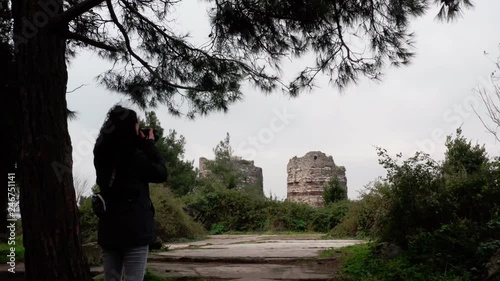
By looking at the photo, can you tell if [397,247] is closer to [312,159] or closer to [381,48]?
[381,48]

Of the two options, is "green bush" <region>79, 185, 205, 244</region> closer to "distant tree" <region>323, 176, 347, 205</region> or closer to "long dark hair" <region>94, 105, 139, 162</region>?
"distant tree" <region>323, 176, 347, 205</region>

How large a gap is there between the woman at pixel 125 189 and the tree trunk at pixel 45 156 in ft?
2.82

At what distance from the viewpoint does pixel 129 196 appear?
7.75ft

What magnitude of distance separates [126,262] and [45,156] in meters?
1.20

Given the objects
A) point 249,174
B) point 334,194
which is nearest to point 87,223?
point 334,194

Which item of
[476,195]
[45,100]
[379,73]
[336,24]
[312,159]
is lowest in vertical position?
[476,195]

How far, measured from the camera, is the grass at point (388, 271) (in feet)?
11.8

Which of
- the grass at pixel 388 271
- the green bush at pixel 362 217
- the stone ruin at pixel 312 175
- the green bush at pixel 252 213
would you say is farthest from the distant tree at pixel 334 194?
the grass at pixel 388 271

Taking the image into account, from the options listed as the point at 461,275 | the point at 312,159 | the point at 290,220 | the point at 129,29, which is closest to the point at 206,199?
the point at 290,220

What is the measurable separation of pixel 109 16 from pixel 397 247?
3.47m

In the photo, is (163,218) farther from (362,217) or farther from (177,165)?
(177,165)

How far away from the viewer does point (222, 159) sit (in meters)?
26.9

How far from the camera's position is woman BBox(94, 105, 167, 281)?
2.34 metres

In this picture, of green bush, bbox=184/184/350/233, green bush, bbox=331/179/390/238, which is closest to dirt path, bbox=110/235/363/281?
green bush, bbox=331/179/390/238
